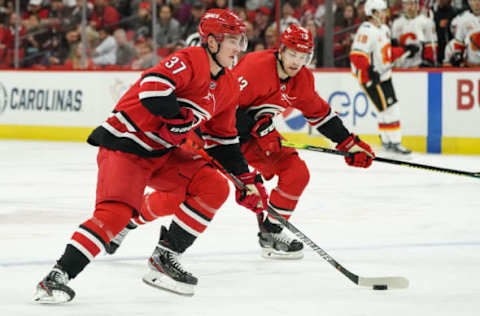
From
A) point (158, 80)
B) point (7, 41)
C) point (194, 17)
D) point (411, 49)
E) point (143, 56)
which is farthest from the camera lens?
point (7, 41)

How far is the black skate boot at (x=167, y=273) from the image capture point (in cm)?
304

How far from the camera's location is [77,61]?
1016cm

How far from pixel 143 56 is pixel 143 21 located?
376mm

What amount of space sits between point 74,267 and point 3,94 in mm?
8035

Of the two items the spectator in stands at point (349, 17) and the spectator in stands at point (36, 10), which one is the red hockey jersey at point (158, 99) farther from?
the spectator in stands at point (36, 10)

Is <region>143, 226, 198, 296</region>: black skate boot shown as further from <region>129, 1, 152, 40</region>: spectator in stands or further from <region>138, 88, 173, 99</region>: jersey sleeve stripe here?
<region>129, 1, 152, 40</region>: spectator in stands

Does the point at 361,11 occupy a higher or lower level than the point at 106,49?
higher

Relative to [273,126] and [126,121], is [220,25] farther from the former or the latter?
[273,126]

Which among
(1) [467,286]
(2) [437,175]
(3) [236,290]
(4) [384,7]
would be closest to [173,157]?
(3) [236,290]

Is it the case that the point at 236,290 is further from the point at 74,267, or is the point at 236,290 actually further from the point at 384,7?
the point at 384,7

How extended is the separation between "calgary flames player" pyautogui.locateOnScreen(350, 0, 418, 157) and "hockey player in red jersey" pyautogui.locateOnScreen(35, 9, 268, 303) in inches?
203

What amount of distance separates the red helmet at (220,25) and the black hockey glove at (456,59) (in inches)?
223

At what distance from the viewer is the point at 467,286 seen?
3174 mm

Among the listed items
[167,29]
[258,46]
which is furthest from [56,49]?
[258,46]
